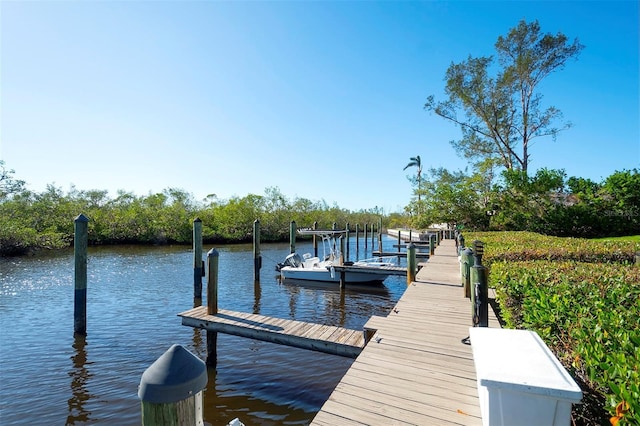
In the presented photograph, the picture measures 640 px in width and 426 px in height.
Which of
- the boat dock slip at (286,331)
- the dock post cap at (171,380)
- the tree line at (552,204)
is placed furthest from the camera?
the tree line at (552,204)

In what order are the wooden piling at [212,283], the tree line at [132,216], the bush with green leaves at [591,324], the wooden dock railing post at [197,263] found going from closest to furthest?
1. the bush with green leaves at [591,324]
2. the wooden piling at [212,283]
3. the wooden dock railing post at [197,263]
4. the tree line at [132,216]

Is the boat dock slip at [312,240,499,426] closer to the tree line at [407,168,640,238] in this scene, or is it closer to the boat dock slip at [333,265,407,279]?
the boat dock slip at [333,265,407,279]

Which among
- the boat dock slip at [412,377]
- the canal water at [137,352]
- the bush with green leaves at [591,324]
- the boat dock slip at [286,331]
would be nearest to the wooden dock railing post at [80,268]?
the canal water at [137,352]

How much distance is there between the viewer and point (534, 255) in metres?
8.83

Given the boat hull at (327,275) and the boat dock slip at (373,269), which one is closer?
the boat dock slip at (373,269)

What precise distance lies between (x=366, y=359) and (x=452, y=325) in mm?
1949

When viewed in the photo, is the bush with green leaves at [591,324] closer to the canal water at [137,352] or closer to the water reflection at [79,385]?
the canal water at [137,352]

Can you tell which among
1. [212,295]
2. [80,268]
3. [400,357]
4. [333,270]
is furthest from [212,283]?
[333,270]

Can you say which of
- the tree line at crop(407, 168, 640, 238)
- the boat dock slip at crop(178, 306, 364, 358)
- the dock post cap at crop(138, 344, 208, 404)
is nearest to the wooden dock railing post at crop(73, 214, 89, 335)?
the boat dock slip at crop(178, 306, 364, 358)

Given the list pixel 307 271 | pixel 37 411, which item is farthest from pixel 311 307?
pixel 37 411

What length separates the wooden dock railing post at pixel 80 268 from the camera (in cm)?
753

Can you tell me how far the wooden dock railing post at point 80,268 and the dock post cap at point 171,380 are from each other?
734 cm

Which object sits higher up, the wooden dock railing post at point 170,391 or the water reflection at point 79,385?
the wooden dock railing post at point 170,391

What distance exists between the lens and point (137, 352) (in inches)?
282
